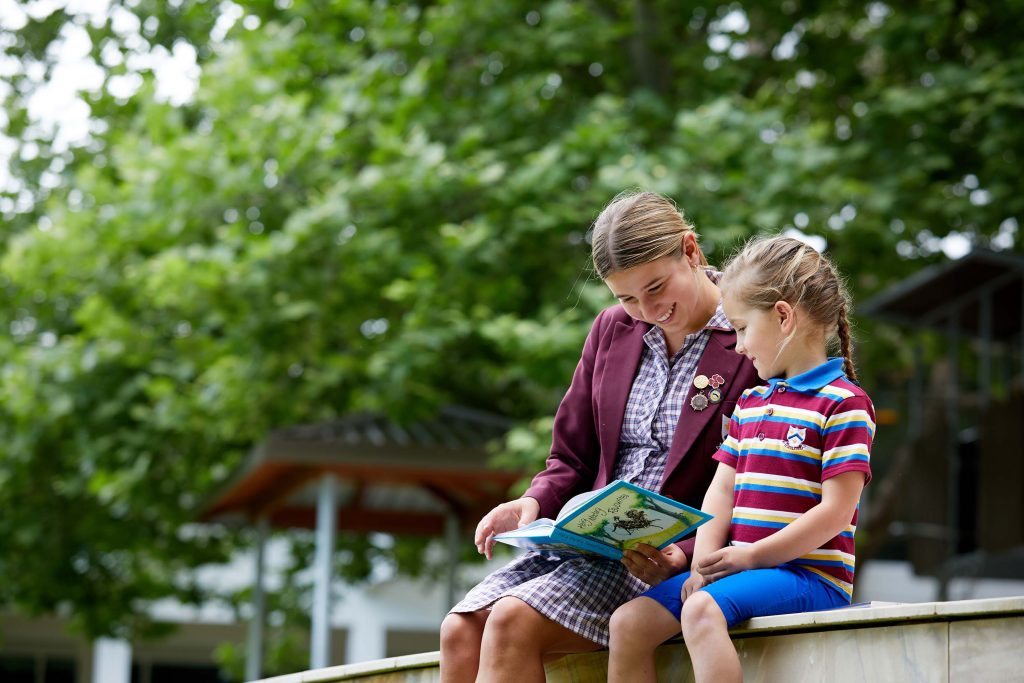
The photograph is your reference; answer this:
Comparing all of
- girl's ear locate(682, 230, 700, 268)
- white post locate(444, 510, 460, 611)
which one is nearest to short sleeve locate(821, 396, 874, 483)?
girl's ear locate(682, 230, 700, 268)

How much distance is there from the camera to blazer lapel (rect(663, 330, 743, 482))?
3.07 metres

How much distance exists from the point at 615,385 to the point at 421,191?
4929mm

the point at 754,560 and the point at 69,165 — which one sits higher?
the point at 69,165

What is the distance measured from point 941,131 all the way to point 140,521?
6.96m

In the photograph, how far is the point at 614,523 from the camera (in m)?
2.77

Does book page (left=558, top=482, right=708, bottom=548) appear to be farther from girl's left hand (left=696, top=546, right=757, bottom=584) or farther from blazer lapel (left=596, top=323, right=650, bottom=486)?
blazer lapel (left=596, top=323, right=650, bottom=486)

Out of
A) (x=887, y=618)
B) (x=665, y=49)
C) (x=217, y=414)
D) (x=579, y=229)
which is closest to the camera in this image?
(x=887, y=618)

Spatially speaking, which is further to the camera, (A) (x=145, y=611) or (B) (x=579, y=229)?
(A) (x=145, y=611)

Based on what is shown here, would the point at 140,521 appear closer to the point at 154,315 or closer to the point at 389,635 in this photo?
the point at 154,315

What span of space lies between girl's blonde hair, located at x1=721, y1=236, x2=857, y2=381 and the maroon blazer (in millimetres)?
255

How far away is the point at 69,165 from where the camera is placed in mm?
11258

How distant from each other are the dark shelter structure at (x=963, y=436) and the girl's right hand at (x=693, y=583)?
23.4ft

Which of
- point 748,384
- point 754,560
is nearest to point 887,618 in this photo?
point 754,560

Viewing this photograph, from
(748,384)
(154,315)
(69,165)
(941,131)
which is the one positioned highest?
(69,165)
